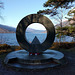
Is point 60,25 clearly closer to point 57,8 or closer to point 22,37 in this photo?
point 57,8

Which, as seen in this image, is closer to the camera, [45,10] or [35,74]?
[35,74]

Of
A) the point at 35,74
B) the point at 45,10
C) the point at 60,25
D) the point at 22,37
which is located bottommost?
the point at 35,74

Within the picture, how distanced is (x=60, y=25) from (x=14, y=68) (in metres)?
11.0

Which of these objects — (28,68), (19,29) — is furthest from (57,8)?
(28,68)

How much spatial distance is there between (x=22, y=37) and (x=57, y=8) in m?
9.17

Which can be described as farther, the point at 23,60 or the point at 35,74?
the point at 23,60

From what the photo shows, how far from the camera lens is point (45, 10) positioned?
13664 mm

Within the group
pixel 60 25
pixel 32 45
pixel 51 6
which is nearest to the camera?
pixel 32 45

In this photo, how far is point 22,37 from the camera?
7715 mm

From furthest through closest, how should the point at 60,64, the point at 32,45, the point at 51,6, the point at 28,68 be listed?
the point at 51,6, the point at 32,45, the point at 60,64, the point at 28,68

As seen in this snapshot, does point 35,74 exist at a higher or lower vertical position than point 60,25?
lower

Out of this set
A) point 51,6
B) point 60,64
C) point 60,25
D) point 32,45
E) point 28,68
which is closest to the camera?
point 28,68

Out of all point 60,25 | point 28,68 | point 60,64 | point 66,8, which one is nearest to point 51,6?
point 66,8

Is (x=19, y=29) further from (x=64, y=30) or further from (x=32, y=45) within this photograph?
(x=64, y=30)
